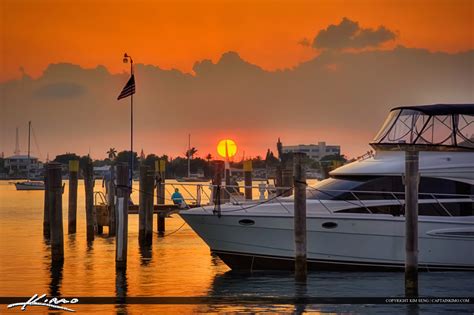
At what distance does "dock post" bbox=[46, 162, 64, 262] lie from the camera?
25656 millimetres

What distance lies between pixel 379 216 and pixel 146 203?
1167 cm

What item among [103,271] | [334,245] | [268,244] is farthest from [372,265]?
[103,271]

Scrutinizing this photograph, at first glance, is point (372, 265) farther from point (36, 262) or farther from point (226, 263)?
point (36, 262)

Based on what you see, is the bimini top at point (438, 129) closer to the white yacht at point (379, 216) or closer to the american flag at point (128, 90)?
the white yacht at point (379, 216)

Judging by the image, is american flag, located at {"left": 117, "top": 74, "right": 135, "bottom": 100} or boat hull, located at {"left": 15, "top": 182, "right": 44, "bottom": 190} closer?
american flag, located at {"left": 117, "top": 74, "right": 135, "bottom": 100}

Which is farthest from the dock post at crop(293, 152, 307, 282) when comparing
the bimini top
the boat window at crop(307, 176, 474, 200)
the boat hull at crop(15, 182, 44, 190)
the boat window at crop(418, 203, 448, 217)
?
the boat hull at crop(15, 182, 44, 190)

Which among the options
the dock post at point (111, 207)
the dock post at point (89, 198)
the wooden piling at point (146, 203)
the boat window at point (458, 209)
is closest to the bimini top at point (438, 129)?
the boat window at point (458, 209)

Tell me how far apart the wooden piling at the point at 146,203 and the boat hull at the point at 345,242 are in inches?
325

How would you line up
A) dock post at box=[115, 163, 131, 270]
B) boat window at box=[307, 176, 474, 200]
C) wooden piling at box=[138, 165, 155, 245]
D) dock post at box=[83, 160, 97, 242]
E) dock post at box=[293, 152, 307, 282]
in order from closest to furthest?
1. dock post at box=[293, 152, 307, 282]
2. dock post at box=[115, 163, 131, 270]
3. boat window at box=[307, 176, 474, 200]
4. wooden piling at box=[138, 165, 155, 245]
5. dock post at box=[83, 160, 97, 242]

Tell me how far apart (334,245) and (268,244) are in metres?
Result: 1.69

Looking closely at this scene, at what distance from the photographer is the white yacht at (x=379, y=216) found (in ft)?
80.9

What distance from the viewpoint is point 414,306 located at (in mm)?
20641

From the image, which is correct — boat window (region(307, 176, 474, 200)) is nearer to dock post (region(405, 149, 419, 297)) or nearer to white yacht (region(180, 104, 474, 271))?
white yacht (region(180, 104, 474, 271))

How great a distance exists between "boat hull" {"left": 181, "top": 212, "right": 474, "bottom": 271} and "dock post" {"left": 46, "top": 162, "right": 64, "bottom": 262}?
4026 millimetres
